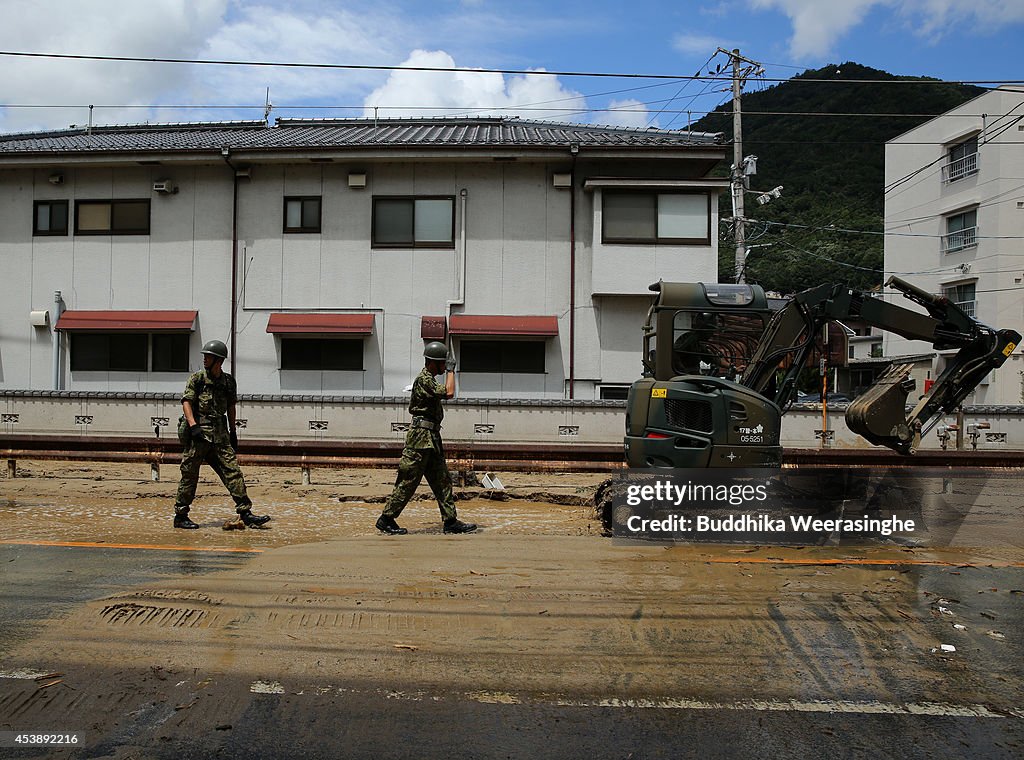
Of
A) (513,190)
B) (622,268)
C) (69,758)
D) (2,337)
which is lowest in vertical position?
(69,758)

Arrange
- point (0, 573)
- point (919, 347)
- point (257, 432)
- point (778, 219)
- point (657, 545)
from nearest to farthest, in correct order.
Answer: point (0, 573) → point (657, 545) → point (257, 432) → point (919, 347) → point (778, 219)

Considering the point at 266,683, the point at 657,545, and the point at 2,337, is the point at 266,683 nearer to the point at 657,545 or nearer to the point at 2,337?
the point at 657,545

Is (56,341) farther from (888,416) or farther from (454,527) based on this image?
(888,416)

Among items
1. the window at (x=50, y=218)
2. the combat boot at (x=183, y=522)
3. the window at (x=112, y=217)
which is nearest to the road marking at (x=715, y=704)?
the combat boot at (x=183, y=522)

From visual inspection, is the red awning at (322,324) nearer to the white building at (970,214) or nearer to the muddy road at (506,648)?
the muddy road at (506,648)

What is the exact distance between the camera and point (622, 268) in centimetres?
A: 2003

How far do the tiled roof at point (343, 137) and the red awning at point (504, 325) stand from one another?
4.15 m

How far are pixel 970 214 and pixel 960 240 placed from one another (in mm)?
1228

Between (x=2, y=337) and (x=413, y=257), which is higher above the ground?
(x=413, y=257)

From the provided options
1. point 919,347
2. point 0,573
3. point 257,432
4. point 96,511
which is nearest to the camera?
point 0,573

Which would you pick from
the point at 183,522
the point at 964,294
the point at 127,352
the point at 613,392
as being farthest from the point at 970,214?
the point at 183,522

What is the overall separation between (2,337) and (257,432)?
8441 mm

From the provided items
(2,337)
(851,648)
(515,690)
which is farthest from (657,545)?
(2,337)

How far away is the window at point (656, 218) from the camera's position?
20.0m
